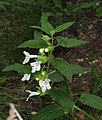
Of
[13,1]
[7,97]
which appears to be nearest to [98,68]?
[7,97]

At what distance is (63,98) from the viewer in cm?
163

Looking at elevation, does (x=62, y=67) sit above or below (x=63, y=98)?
above

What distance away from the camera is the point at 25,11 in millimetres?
3820

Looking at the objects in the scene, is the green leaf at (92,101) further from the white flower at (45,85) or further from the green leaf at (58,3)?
the green leaf at (58,3)

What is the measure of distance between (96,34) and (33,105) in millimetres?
1096

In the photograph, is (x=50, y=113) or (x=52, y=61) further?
(x=50, y=113)

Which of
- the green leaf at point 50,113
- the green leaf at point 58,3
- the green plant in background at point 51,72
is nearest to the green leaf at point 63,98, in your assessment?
the green plant in background at point 51,72

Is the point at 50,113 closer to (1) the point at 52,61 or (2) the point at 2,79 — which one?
(1) the point at 52,61

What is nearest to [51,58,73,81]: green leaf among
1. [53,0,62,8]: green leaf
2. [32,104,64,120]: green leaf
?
[32,104,64,120]: green leaf

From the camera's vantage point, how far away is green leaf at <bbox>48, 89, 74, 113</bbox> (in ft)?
5.23

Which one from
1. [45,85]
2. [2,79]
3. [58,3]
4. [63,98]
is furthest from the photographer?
[58,3]

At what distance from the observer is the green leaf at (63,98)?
159 centimetres

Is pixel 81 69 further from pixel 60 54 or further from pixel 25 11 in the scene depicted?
pixel 25 11

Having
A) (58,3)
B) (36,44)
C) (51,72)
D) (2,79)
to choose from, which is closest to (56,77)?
(51,72)
